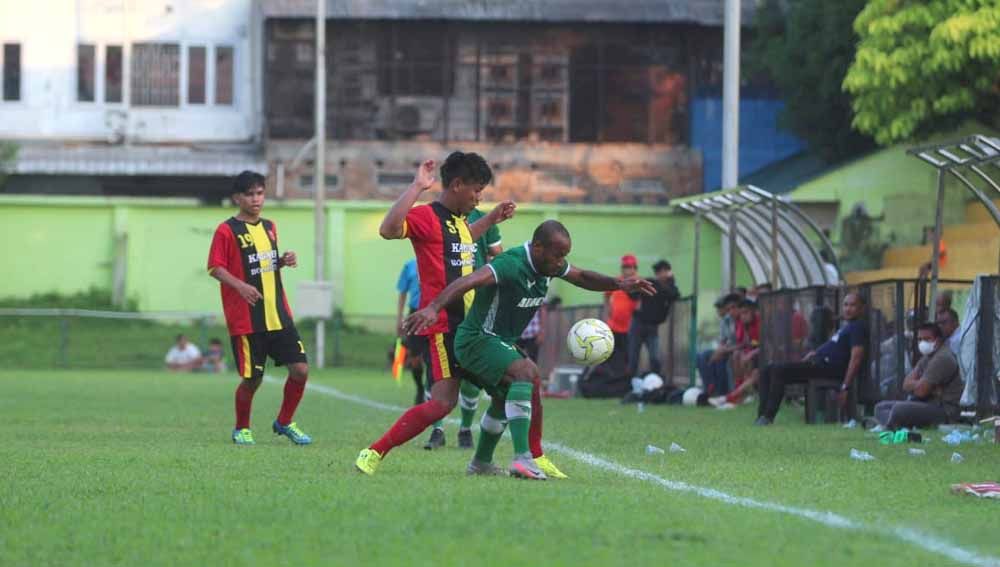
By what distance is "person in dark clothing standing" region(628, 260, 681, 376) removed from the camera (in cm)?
2541

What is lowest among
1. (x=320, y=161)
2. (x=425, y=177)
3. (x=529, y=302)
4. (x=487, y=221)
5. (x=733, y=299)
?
(x=733, y=299)

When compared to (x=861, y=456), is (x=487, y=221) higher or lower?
higher

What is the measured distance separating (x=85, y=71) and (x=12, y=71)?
6.39ft

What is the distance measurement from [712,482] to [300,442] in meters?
4.41

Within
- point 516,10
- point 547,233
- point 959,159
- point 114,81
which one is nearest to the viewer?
point 547,233

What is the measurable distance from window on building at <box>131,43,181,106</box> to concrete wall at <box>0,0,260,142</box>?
0.56 feet

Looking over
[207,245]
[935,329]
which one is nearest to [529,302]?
[935,329]

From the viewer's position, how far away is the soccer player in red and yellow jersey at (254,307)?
46.7 ft

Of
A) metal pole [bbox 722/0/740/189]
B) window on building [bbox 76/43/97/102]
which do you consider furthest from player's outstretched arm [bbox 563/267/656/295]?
window on building [bbox 76/43/97/102]

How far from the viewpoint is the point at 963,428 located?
54.0 ft

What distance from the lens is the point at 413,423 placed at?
10734 millimetres

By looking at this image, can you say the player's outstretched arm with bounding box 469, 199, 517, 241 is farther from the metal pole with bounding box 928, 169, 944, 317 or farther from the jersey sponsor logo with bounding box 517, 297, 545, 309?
the metal pole with bounding box 928, 169, 944, 317

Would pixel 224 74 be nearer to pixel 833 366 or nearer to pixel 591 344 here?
pixel 833 366

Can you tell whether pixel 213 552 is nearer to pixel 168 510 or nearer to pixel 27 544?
pixel 27 544
